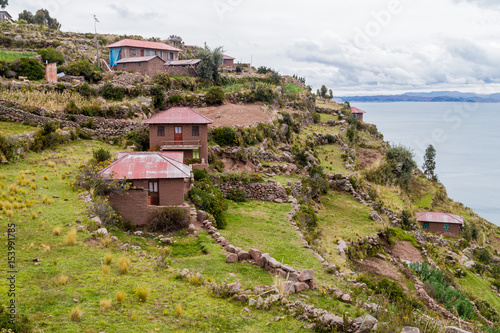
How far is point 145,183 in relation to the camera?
1814 cm

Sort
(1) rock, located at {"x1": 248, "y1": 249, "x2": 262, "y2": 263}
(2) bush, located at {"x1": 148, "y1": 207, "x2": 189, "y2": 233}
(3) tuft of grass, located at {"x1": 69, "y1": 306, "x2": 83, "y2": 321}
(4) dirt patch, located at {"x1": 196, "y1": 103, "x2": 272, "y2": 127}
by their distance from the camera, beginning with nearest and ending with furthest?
(3) tuft of grass, located at {"x1": 69, "y1": 306, "x2": 83, "y2": 321} < (1) rock, located at {"x1": 248, "y1": 249, "x2": 262, "y2": 263} < (2) bush, located at {"x1": 148, "y1": 207, "x2": 189, "y2": 233} < (4) dirt patch, located at {"x1": 196, "y1": 103, "x2": 272, "y2": 127}

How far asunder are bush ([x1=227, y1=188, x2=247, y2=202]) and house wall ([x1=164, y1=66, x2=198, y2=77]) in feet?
83.6

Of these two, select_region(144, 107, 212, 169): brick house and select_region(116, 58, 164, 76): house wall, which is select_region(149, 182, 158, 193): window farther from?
select_region(116, 58, 164, 76): house wall

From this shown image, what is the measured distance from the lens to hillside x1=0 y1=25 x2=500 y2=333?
922 centimetres

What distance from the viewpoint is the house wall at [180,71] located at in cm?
4597

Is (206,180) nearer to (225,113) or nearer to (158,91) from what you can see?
(225,113)

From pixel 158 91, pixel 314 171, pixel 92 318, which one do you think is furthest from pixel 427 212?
pixel 92 318

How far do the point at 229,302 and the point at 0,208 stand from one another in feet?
32.2

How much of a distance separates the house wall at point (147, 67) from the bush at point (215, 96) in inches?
325

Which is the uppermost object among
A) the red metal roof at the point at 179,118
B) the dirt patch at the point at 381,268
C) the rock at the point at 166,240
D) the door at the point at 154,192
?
the red metal roof at the point at 179,118

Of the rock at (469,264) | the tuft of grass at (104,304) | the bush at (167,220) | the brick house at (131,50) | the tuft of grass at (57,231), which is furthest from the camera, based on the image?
the brick house at (131,50)

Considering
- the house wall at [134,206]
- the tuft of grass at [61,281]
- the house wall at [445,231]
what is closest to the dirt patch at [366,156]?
the house wall at [445,231]

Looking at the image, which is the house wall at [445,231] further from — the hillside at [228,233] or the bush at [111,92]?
the bush at [111,92]

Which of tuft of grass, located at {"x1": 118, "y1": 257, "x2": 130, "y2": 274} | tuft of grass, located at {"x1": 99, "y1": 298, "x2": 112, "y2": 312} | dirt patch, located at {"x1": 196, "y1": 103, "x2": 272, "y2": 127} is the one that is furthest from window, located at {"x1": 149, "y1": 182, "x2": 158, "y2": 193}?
dirt patch, located at {"x1": 196, "y1": 103, "x2": 272, "y2": 127}
